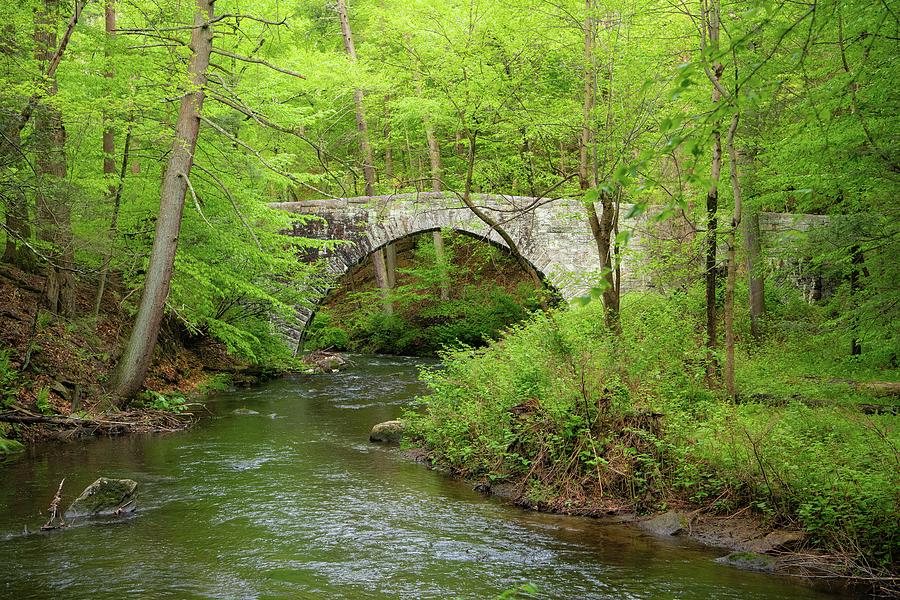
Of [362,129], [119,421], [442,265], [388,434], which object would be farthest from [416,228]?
[119,421]

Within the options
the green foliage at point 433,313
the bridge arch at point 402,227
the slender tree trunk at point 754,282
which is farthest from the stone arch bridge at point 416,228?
the slender tree trunk at point 754,282

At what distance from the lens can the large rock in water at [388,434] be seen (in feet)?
29.5

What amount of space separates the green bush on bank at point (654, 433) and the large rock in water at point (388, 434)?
0.32 meters

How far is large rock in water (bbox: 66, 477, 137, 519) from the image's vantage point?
5.79m

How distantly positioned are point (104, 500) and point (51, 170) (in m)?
5.32

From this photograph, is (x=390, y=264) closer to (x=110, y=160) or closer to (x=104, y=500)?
(x=110, y=160)

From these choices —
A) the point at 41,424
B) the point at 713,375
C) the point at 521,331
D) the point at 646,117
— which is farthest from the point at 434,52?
the point at 41,424

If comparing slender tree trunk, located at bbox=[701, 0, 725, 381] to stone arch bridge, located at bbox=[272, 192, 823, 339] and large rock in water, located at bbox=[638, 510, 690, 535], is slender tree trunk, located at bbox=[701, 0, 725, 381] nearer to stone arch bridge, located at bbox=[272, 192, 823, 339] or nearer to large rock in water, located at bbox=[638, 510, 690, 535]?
large rock in water, located at bbox=[638, 510, 690, 535]

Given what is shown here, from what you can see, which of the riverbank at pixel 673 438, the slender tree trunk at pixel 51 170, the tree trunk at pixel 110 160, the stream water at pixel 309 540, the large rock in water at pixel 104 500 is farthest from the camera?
the tree trunk at pixel 110 160

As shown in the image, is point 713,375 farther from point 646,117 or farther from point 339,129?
point 339,129

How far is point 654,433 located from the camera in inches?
250

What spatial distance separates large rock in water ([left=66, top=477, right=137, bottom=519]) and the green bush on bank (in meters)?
3.10

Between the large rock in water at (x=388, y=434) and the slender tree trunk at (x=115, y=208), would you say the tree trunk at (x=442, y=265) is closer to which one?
the slender tree trunk at (x=115, y=208)

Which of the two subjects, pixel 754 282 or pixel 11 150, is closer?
pixel 11 150
